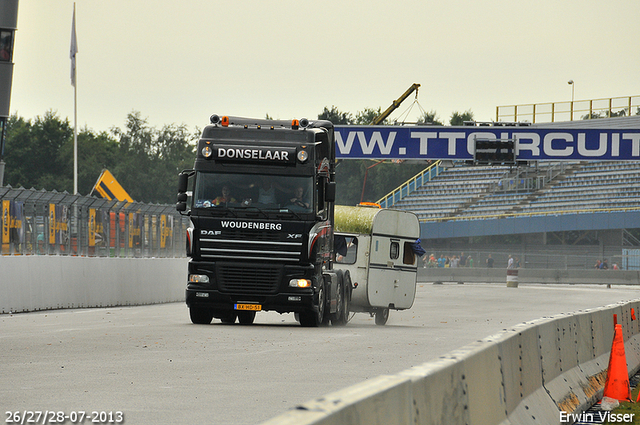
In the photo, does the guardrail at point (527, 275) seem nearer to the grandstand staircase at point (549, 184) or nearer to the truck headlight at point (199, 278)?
the grandstand staircase at point (549, 184)

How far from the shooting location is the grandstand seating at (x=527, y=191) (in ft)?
225

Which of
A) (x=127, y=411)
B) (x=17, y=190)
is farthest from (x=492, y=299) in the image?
(x=127, y=411)

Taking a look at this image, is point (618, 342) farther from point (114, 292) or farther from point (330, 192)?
point (114, 292)

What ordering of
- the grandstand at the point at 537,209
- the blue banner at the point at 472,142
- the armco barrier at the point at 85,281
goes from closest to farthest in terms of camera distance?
1. the armco barrier at the point at 85,281
2. the blue banner at the point at 472,142
3. the grandstand at the point at 537,209

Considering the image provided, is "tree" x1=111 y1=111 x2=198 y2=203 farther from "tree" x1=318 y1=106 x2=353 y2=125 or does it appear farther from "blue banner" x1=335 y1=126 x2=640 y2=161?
"blue banner" x1=335 y1=126 x2=640 y2=161

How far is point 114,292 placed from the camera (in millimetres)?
26469

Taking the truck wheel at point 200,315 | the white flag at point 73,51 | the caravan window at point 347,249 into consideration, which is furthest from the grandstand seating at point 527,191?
the truck wheel at point 200,315

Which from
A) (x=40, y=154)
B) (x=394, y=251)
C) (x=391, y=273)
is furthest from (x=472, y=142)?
(x=40, y=154)

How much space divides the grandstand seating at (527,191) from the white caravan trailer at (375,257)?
4593 cm

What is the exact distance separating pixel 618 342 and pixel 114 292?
18275 millimetres

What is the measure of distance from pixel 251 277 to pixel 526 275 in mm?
42695

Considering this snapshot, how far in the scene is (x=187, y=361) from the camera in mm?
11516

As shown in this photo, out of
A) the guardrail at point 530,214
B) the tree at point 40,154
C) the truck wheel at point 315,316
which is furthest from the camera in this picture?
the tree at point 40,154

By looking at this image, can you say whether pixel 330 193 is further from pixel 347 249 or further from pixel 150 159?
pixel 150 159
